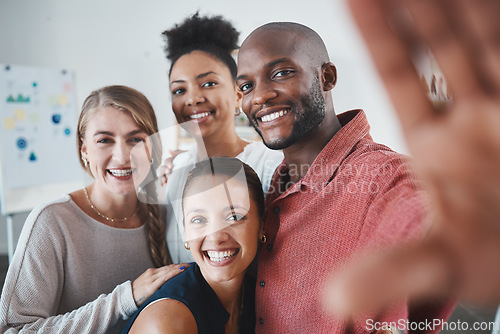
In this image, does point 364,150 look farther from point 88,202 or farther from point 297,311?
point 88,202

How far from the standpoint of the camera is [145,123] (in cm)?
72

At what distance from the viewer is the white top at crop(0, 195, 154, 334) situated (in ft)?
2.09

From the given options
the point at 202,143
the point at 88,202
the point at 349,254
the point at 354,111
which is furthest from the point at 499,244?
the point at 88,202

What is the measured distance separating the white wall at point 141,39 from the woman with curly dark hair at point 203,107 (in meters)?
0.08

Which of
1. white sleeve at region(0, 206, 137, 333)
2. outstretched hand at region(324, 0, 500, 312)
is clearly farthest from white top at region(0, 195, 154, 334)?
outstretched hand at region(324, 0, 500, 312)

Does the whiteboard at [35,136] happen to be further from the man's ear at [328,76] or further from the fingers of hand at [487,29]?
the fingers of hand at [487,29]

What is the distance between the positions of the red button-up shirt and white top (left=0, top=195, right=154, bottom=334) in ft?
0.87

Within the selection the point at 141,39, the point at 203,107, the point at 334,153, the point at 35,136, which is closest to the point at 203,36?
the point at 203,107

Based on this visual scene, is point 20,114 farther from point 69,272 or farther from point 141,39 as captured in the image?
point 69,272

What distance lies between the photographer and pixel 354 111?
616mm

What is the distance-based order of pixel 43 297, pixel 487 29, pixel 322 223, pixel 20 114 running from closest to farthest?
pixel 487 29
pixel 322 223
pixel 43 297
pixel 20 114

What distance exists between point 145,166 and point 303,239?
0.38 m

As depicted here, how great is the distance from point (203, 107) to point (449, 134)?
0.63 meters

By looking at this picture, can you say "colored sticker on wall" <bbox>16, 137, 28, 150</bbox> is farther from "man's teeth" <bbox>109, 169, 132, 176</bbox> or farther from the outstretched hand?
the outstretched hand
